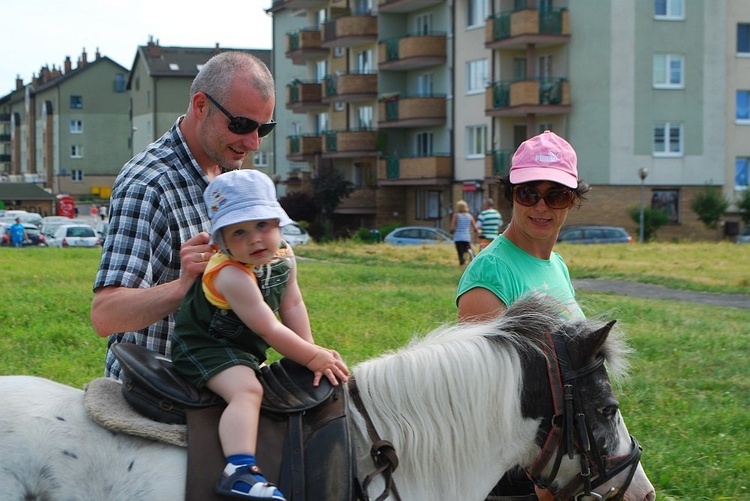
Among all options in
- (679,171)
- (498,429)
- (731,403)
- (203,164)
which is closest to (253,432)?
(498,429)

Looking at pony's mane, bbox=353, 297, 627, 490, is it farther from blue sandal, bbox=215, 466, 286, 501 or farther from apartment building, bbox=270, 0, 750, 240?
apartment building, bbox=270, 0, 750, 240

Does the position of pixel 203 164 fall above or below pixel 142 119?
below

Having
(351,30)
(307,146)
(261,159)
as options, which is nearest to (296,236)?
(351,30)

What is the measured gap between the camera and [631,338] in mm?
9984

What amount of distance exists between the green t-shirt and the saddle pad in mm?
1394

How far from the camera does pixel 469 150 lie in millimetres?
44438

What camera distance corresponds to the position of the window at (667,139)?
40.5 m

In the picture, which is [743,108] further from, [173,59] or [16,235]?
[173,59]

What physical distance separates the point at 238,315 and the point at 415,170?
43.0 metres

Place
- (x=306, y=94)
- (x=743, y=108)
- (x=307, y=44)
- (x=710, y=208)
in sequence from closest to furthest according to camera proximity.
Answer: (x=710, y=208) < (x=743, y=108) < (x=306, y=94) < (x=307, y=44)

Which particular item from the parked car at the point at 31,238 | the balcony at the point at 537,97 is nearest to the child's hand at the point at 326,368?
the balcony at the point at 537,97

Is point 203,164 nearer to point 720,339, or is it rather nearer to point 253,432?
point 253,432

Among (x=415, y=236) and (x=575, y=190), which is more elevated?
(x=575, y=190)

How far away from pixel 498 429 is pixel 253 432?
812 mm
